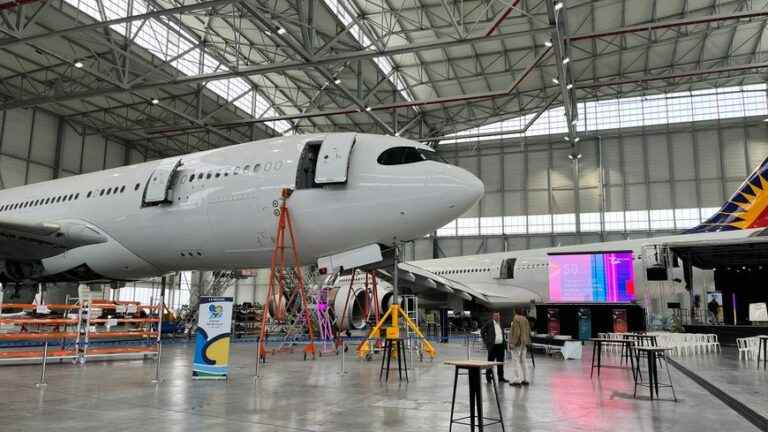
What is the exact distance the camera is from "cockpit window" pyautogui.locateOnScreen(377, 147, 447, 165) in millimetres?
9195

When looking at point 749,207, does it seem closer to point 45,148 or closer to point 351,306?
point 351,306

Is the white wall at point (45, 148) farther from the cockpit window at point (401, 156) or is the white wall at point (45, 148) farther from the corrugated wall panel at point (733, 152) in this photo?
the corrugated wall panel at point (733, 152)

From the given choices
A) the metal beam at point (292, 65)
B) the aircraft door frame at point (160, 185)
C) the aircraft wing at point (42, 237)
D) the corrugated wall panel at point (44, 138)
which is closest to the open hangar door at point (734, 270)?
the metal beam at point (292, 65)

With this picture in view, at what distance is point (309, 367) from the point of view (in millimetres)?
10398

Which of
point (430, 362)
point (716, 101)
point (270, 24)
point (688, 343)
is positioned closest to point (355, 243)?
point (430, 362)

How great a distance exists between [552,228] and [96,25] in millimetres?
29439

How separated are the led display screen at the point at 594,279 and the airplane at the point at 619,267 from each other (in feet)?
0.10

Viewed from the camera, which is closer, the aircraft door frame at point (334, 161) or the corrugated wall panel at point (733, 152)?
the aircraft door frame at point (334, 161)

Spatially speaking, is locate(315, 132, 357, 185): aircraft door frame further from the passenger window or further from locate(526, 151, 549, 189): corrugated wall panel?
locate(526, 151, 549, 189): corrugated wall panel

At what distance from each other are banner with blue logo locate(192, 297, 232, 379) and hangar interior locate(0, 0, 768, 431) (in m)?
0.28

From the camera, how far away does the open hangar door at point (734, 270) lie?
16.4 meters

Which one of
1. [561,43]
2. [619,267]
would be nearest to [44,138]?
[561,43]

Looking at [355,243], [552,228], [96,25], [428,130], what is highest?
[428,130]

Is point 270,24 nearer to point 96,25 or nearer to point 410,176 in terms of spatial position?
point 96,25
